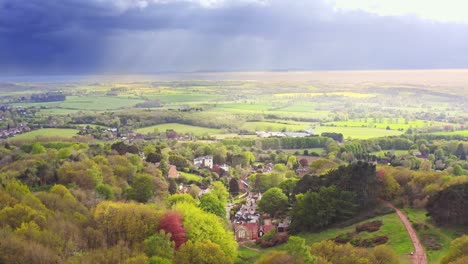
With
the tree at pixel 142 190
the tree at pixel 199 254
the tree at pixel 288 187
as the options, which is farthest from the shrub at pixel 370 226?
the tree at pixel 142 190

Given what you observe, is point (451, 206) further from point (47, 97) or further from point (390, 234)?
point (47, 97)

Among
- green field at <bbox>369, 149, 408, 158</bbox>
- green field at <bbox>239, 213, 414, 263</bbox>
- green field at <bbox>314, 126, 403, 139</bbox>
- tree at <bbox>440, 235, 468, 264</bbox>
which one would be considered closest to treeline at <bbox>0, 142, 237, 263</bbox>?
green field at <bbox>239, 213, 414, 263</bbox>

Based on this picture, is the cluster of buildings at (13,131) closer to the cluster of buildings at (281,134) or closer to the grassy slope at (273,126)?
the grassy slope at (273,126)

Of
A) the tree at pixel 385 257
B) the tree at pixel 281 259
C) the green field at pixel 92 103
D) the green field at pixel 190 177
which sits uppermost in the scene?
the tree at pixel 281 259

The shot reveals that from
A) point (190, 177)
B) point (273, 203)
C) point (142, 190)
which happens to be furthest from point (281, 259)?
point (190, 177)

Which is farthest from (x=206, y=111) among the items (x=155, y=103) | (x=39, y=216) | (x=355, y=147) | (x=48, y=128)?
(x=39, y=216)

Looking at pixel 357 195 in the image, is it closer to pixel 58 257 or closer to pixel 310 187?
pixel 310 187
